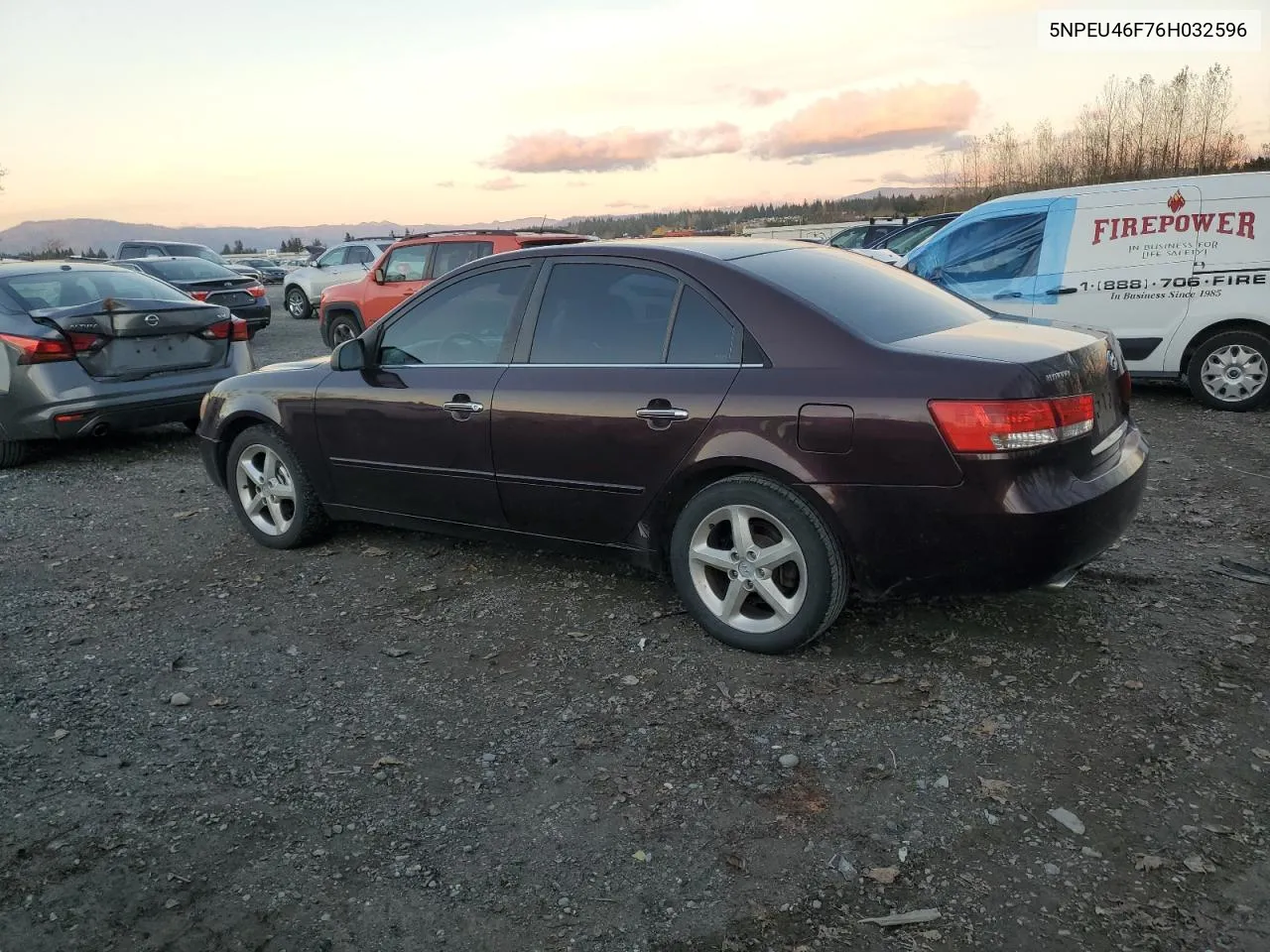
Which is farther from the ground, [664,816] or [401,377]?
[401,377]

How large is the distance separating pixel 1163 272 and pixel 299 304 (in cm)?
1813

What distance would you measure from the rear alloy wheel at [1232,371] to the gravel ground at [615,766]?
3591 mm

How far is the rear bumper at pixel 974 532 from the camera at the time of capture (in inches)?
125

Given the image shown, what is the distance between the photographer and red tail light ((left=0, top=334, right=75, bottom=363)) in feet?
22.9

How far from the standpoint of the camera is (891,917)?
2.33 m

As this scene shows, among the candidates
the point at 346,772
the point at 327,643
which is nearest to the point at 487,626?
the point at 327,643

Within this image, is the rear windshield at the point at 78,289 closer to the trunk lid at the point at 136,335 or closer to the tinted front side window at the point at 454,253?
the trunk lid at the point at 136,335

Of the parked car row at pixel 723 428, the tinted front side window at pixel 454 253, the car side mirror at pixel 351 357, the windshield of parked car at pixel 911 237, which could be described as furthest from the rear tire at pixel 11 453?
the windshield of parked car at pixel 911 237

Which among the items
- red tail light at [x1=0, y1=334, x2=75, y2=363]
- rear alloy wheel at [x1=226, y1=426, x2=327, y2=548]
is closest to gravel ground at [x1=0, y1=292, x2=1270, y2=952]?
rear alloy wheel at [x1=226, y1=426, x2=327, y2=548]

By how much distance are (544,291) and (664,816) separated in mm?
2441

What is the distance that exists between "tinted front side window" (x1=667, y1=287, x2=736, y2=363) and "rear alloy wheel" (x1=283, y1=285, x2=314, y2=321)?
18.9m

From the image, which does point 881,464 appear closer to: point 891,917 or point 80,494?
point 891,917

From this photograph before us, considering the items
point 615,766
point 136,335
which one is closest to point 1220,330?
point 615,766

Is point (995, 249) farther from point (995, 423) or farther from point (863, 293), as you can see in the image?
point (995, 423)
